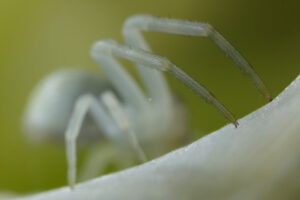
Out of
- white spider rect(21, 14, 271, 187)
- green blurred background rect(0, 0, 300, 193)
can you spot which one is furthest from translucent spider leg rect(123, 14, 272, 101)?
green blurred background rect(0, 0, 300, 193)

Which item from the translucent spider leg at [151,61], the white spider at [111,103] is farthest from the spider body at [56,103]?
the translucent spider leg at [151,61]

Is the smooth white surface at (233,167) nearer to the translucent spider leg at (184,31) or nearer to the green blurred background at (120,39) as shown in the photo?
the translucent spider leg at (184,31)

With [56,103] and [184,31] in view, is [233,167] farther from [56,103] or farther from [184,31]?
[56,103]

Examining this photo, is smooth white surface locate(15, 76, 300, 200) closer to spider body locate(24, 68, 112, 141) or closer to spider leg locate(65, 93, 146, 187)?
spider leg locate(65, 93, 146, 187)

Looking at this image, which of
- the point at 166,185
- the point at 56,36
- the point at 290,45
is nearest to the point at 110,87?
the point at 56,36

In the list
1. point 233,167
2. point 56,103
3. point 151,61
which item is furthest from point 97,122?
point 233,167

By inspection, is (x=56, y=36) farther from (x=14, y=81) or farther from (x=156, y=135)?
(x=156, y=135)
